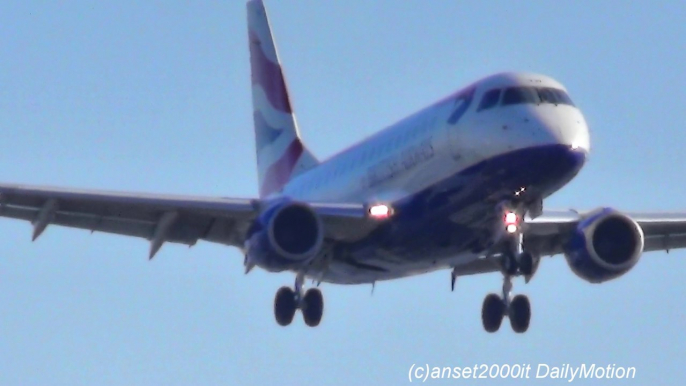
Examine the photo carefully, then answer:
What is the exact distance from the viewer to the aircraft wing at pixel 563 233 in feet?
126

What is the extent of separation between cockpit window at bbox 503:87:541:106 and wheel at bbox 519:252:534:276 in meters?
3.41

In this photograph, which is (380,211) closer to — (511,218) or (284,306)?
(511,218)

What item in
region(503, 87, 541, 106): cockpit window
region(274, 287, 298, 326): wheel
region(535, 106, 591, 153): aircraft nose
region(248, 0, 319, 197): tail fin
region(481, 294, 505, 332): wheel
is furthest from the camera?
region(248, 0, 319, 197): tail fin

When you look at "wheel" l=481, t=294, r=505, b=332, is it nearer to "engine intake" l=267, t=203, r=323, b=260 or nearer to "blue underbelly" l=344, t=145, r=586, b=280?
"blue underbelly" l=344, t=145, r=586, b=280

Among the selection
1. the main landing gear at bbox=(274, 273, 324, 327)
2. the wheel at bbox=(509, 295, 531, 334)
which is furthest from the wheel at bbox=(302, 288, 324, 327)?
the wheel at bbox=(509, 295, 531, 334)

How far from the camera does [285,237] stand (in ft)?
116

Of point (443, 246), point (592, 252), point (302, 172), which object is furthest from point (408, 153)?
point (302, 172)

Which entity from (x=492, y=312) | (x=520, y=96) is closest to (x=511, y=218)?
(x=520, y=96)

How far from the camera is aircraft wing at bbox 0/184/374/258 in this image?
3609 centimetres

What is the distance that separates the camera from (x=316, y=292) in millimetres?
40875

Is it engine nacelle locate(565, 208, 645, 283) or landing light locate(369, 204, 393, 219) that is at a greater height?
landing light locate(369, 204, 393, 219)

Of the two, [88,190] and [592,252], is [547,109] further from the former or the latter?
[88,190]

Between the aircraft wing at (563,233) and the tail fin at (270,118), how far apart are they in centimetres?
698

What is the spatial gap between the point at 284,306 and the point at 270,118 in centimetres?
1149
